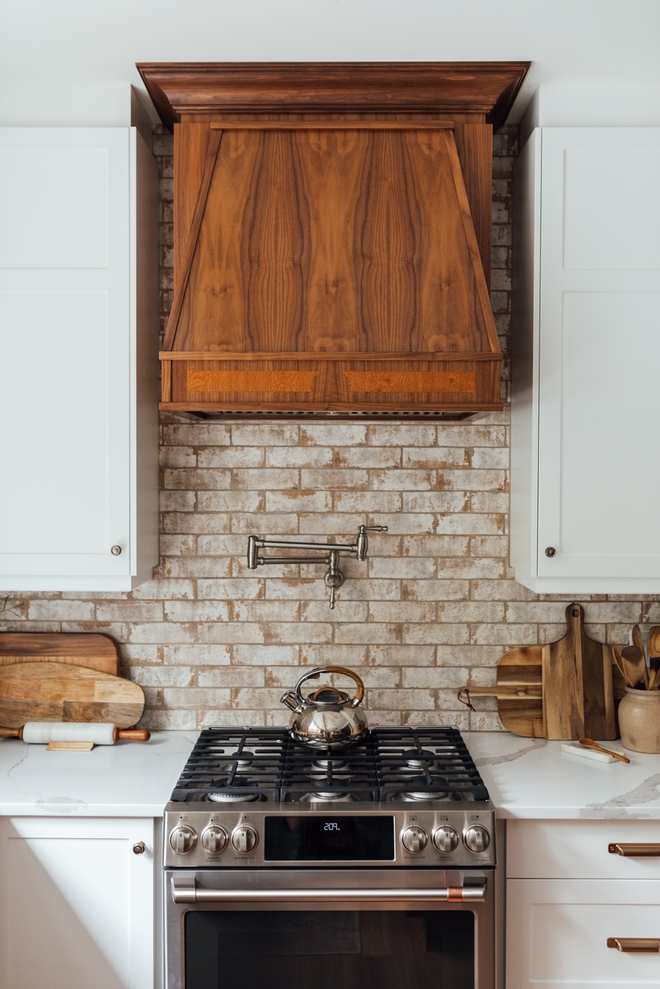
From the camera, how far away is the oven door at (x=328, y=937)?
159 cm

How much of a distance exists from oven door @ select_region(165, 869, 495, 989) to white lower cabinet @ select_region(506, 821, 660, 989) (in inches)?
4.8

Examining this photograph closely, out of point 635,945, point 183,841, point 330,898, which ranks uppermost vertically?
point 183,841

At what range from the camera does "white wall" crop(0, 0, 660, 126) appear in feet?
5.37

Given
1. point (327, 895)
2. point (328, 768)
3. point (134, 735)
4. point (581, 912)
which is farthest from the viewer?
point (134, 735)

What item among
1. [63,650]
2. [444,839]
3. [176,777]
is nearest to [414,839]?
[444,839]

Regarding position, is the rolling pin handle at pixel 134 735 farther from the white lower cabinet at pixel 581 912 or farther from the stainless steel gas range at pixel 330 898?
the white lower cabinet at pixel 581 912

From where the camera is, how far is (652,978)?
1677 mm

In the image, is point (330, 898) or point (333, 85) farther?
point (333, 85)

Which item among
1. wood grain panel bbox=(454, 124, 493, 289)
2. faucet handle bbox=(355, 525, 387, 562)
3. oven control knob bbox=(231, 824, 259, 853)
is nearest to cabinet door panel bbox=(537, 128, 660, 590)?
wood grain panel bbox=(454, 124, 493, 289)

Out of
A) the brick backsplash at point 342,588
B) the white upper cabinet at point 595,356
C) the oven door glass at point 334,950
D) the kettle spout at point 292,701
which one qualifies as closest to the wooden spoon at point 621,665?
the brick backsplash at point 342,588

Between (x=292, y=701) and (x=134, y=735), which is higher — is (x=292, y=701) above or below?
above

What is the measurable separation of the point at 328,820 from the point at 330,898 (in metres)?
0.16

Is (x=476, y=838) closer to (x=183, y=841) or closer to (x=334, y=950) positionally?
(x=334, y=950)

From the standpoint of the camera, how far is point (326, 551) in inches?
86.6
